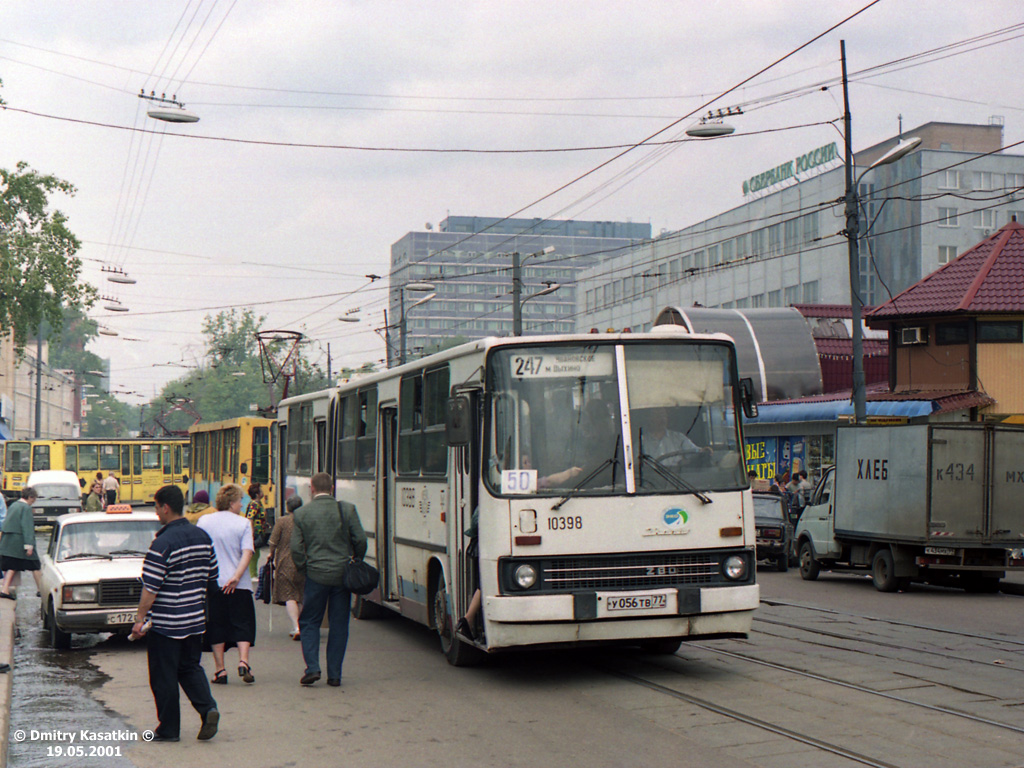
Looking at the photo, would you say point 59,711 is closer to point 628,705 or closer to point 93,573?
point 93,573

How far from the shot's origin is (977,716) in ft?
28.7

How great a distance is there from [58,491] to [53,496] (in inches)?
12.6

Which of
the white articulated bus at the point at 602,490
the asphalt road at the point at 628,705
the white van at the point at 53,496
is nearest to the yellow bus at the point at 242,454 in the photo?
the white van at the point at 53,496

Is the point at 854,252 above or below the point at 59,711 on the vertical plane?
above

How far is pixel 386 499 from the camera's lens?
47.5 feet

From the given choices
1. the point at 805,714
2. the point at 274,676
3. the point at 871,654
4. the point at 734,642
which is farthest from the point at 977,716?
the point at 274,676

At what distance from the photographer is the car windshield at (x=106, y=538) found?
1434 centimetres

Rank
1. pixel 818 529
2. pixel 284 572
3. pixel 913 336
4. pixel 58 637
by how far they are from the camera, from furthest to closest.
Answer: pixel 913 336 < pixel 818 529 < pixel 58 637 < pixel 284 572

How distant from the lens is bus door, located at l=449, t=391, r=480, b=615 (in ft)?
34.8

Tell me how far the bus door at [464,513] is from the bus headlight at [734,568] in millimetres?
2054

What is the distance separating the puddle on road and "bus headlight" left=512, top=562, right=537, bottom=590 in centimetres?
307

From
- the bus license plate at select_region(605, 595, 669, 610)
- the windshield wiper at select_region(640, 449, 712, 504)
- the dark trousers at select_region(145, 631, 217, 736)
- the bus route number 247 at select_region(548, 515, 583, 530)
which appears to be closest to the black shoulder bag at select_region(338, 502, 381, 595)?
the bus route number 247 at select_region(548, 515, 583, 530)

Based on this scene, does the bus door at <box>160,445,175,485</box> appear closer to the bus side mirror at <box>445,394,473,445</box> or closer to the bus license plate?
the bus side mirror at <box>445,394,473,445</box>

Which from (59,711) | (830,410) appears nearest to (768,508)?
(830,410)
